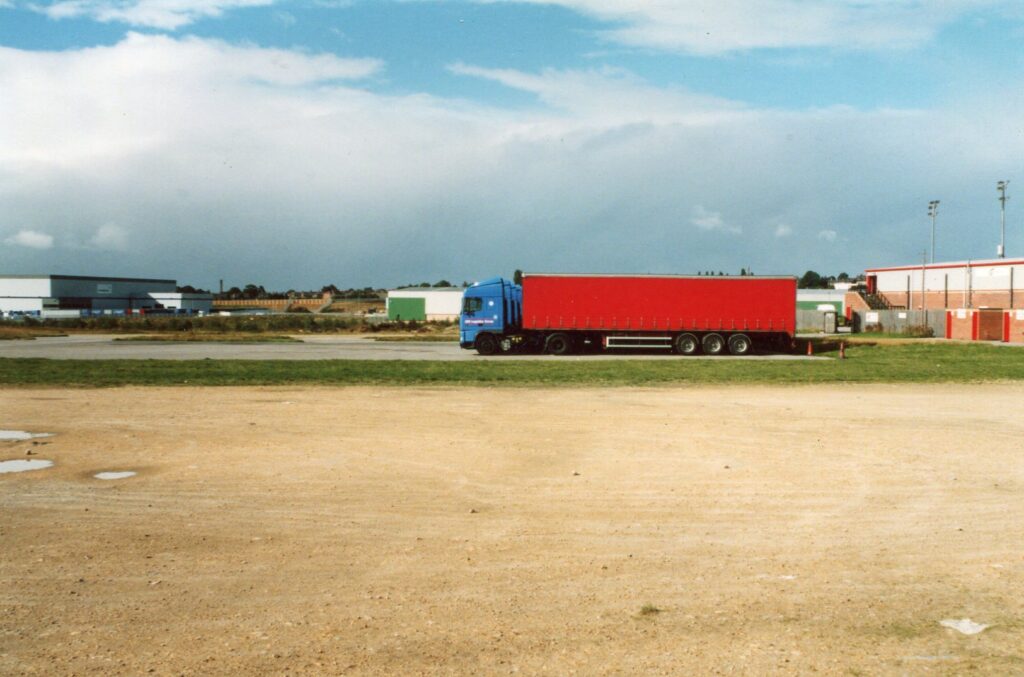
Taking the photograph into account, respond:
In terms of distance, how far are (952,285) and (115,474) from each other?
262ft

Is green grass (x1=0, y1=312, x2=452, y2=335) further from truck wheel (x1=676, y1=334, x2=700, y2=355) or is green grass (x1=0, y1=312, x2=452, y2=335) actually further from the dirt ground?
the dirt ground

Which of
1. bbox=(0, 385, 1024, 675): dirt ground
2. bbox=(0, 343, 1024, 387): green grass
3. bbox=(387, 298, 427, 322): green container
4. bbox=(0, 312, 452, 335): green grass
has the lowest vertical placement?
bbox=(0, 385, 1024, 675): dirt ground

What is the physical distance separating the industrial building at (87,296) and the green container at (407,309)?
4918cm

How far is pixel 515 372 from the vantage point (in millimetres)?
30047

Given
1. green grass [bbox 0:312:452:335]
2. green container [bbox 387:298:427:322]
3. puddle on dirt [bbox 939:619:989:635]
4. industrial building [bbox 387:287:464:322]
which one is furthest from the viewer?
green container [bbox 387:298:427:322]

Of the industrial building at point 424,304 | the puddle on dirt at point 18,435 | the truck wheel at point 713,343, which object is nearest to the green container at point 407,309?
the industrial building at point 424,304

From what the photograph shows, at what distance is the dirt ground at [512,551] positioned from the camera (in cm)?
592

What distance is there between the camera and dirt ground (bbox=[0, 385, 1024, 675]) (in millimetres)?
5922

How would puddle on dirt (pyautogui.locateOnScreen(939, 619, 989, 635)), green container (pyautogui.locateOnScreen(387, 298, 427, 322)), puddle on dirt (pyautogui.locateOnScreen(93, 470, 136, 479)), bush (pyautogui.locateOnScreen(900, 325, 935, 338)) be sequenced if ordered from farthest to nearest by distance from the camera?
1. green container (pyautogui.locateOnScreen(387, 298, 427, 322))
2. bush (pyautogui.locateOnScreen(900, 325, 935, 338))
3. puddle on dirt (pyautogui.locateOnScreen(93, 470, 136, 479))
4. puddle on dirt (pyautogui.locateOnScreen(939, 619, 989, 635))

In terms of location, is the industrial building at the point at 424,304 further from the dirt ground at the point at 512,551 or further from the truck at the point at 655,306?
the dirt ground at the point at 512,551

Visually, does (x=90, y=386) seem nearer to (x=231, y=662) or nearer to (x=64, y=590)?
(x=64, y=590)

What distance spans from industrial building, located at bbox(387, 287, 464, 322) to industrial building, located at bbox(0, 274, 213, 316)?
49.6m

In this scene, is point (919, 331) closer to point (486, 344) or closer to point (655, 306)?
point (655, 306)

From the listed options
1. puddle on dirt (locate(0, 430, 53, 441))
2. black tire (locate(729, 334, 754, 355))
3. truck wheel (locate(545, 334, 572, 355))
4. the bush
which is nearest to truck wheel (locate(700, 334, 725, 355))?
black tire (locate(729, 334, 754, 355))
